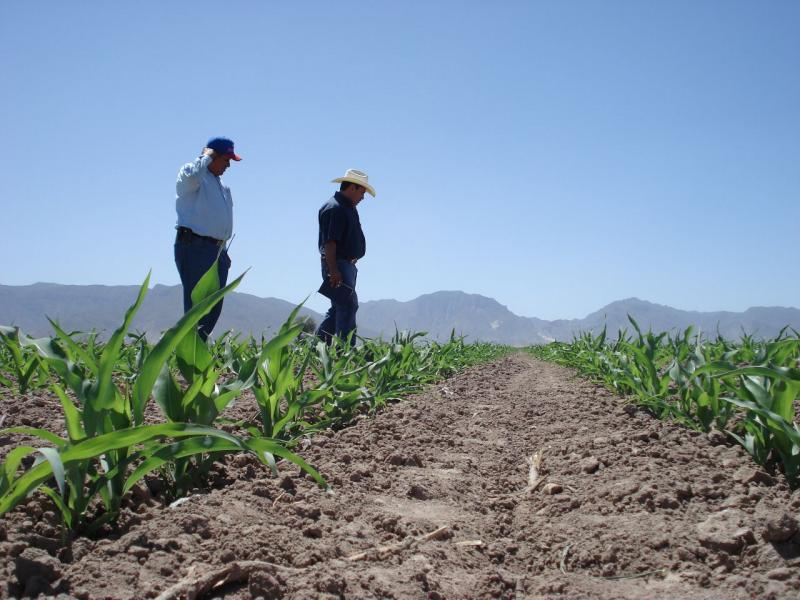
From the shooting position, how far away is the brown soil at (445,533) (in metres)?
1.17

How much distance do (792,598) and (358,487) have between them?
3.82ft

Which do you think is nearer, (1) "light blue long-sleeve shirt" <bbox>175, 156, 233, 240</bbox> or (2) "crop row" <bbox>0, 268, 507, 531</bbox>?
(2) "crop row" <bbox>0, 268, 507, 531</bbox>

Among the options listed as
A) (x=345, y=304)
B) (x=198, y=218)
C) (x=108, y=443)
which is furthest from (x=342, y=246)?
(x=108, y=443)

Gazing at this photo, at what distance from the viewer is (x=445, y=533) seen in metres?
1.56

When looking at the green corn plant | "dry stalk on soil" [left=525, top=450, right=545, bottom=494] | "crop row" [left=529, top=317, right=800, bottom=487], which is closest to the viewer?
"crop row" [left=529, top=317, right=800, bottom=487]

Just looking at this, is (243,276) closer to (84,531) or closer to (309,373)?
(84,531)

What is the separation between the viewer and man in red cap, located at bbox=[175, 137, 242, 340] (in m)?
4.49

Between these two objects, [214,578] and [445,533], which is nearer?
[214,578]

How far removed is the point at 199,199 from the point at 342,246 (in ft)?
4.20

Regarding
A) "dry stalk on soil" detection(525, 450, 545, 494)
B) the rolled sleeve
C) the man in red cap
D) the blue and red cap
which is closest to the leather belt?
the man in red cap

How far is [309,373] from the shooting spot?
445 cm

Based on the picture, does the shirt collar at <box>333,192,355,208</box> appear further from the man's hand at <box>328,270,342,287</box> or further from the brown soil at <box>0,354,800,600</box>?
the brown soil at <box>0,354,800,600</box>

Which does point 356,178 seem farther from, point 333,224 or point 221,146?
point 221,146

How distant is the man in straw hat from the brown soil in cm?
280
